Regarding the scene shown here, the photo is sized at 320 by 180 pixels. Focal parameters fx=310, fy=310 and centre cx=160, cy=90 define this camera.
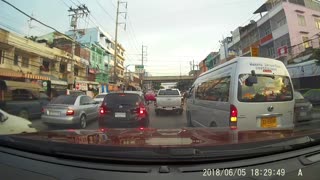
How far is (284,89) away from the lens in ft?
23.1

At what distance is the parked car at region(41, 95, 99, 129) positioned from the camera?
11625 mm

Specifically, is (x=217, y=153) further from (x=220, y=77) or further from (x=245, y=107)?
(x=220, y=77)

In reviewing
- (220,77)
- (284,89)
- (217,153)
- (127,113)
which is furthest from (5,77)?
(217,153)

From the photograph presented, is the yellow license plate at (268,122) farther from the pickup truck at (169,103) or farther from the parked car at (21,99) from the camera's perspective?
the pickup truck at (169,103)

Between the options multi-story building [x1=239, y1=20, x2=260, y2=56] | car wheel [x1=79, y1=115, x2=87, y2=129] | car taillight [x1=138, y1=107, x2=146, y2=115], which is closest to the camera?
car taillight [x1=138, y1=107, x2=146, y2=115]

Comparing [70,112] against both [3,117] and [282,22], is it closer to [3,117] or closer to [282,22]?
[3,117]

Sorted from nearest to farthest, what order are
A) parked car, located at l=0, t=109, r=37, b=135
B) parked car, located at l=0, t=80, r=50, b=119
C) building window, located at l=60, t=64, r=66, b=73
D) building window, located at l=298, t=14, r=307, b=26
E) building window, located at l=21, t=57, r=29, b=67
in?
→ 1. parked car, located at l=0, t=109, r=37, b=135
2. parked car, located at l=0, t=80, r=50, b=119
3. building window, located at l=21, t=57, r=29, b=67
4. building window, located at l=298, t=14, r=307, b=26
5. building window, located at l=60, t=64, r=66, b=73

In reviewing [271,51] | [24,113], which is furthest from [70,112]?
[271,51]

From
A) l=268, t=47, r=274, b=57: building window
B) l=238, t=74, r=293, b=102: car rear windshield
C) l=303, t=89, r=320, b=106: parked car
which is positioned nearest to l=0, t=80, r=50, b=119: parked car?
l=238, t=74, r=293, b=102: car rear windshield

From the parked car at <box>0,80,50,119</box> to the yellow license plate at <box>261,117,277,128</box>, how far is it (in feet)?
29.1

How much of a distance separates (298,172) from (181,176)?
101 cm

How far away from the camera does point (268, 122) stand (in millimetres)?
6730

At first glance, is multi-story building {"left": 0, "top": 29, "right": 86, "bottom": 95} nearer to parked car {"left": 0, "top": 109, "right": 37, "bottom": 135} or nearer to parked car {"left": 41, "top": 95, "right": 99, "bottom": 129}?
parked car {"left": 41, "top": 95, "right": 99, "bottom": 129}

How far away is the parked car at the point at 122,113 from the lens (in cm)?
971
